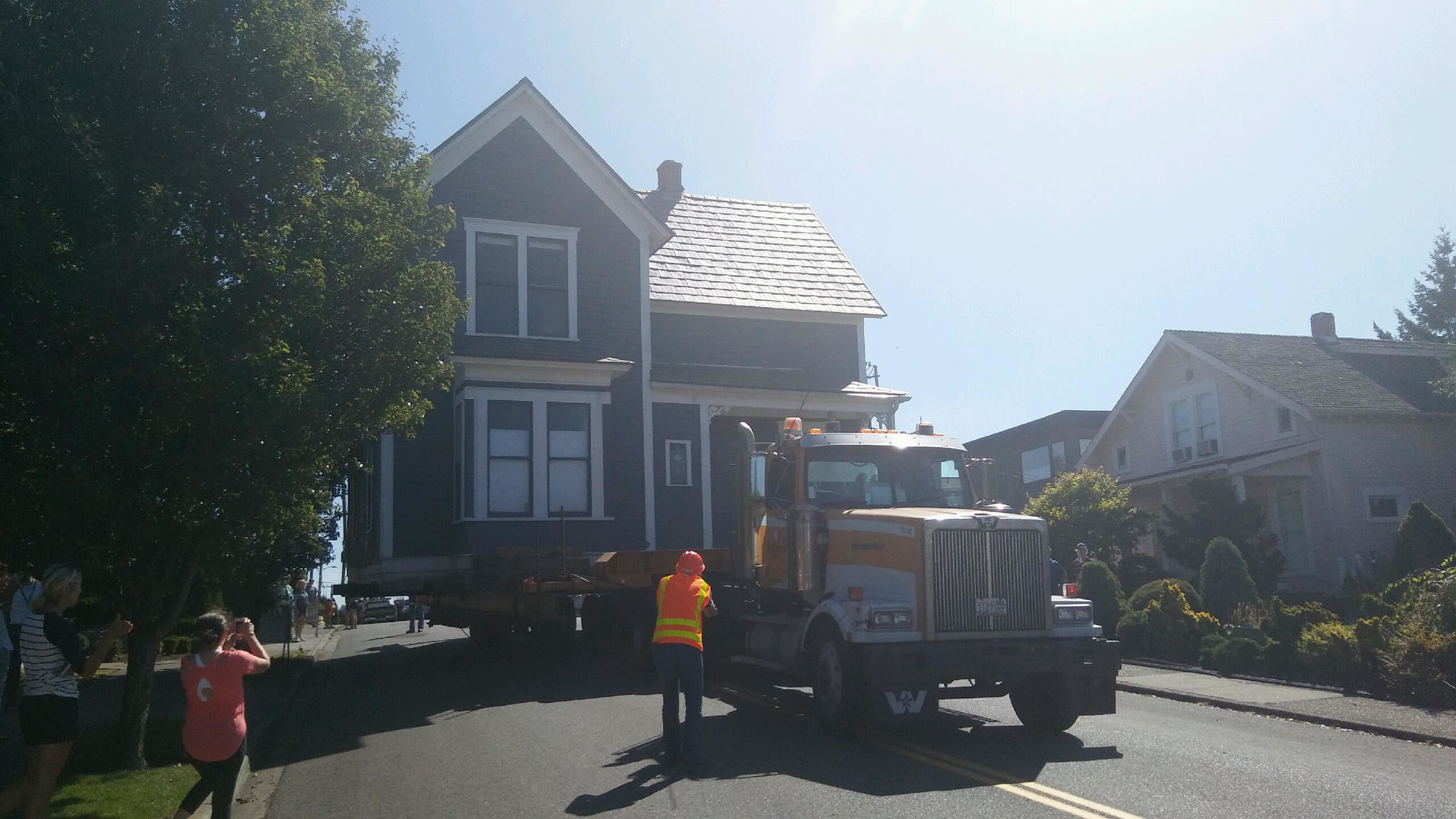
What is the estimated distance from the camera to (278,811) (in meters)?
8.63

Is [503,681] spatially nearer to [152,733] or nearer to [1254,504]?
[152,733]

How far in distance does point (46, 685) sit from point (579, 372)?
14356 millimetres

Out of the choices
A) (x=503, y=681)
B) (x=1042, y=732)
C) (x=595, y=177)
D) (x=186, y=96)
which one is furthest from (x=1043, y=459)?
(x=186, y=96)

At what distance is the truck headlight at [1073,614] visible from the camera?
10.6 meters

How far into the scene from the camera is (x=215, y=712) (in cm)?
656

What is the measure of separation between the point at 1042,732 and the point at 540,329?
13.6 metres

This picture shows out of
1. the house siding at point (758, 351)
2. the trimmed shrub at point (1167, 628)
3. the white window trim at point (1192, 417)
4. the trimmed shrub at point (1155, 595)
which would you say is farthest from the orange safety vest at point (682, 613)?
the white window trim at point (1192, 417)

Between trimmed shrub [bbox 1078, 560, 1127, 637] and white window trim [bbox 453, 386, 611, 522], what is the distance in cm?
862

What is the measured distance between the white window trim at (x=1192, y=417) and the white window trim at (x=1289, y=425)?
1.77 m

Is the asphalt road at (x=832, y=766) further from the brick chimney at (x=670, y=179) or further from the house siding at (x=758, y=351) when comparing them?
the brick chimney at (x=670, y=179)

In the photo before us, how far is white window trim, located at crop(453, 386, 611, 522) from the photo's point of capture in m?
20.1

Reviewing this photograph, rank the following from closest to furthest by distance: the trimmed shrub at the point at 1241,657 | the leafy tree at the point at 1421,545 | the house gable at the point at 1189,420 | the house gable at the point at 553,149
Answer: the trimmed shrub at the point at 1241,657 → the leafy tree at the point at 1421,545 → the house gable at the point at 553,149 → the house gable at the point at 1189,420

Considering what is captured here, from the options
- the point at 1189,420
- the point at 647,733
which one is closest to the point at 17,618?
the point at 647,733

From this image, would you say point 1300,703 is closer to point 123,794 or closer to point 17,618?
point 123,794
